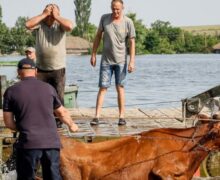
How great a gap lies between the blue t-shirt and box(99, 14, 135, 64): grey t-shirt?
420 cm

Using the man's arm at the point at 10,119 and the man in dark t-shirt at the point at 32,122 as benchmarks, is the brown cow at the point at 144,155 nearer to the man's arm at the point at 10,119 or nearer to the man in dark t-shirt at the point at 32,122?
the man in dark t-shirt at the point at 32,122

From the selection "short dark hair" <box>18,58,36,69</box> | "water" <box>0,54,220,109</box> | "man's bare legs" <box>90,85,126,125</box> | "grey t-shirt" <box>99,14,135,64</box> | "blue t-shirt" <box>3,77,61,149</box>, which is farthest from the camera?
"water" <box>0,54,220,109</box>

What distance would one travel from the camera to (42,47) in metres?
11.4

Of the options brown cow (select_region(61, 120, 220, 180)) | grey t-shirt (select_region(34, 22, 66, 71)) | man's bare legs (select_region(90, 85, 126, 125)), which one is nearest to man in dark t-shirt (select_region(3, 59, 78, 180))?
brown cow (select_region(61, 120, 220, 180))

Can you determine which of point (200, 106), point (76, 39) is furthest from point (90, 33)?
point (200, 106)

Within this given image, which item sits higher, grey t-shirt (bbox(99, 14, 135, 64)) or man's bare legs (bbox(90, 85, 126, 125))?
grey t-shirt (bbox(99, 14, 135, 64))

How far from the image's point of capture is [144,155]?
27.6 feet

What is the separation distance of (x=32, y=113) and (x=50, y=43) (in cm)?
388

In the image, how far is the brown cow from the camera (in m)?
8.31

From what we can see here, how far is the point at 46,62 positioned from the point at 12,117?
3722mm

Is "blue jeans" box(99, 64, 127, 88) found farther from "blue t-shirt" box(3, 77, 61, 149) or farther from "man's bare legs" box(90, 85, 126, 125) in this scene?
"blue t-shirt" box(3, 77, 61, 149)

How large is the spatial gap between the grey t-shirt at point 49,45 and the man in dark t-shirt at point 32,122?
358 cm

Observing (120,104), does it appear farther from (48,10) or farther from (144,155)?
(144,155)

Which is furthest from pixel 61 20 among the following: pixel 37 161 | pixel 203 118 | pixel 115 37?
pixel 37 161
